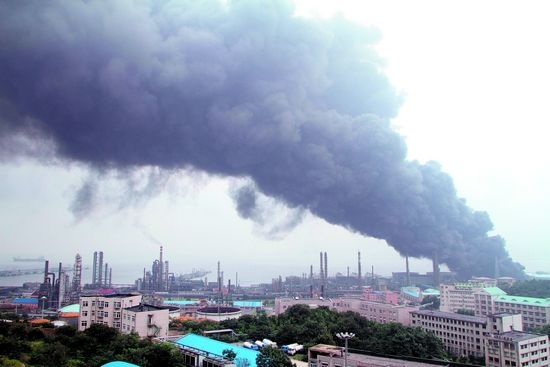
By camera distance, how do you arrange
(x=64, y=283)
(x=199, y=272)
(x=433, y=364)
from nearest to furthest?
(x=433, y=364) → (x=64, y=283) → (x=199, y=272)

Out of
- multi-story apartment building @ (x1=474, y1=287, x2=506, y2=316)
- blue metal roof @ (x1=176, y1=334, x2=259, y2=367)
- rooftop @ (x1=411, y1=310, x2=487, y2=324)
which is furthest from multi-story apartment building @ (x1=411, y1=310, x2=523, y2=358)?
blue metal roof @ (x1=176, y1=334, x2=259, y2=367)

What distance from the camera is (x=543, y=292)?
31.8 m

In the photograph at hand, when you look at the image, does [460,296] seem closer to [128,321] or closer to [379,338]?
[379,338]

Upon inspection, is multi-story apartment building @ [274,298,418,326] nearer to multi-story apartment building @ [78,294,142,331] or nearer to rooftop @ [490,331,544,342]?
rooftop @ [490,331,544,342]

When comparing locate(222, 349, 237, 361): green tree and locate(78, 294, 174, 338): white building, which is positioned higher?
locate(78, 294, 174, 338): white building

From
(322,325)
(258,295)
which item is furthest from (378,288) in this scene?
(322,325)

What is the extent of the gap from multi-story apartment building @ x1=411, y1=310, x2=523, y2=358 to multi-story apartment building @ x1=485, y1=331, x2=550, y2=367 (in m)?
1.70

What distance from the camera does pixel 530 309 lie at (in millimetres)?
25172

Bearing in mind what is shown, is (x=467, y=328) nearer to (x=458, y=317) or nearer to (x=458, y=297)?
(x=458, y=317)

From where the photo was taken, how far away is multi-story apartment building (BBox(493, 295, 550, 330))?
24406mm

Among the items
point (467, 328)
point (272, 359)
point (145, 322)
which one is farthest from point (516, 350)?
point (145, 322)

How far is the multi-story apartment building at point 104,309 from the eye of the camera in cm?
1856

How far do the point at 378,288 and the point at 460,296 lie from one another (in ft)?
86.1

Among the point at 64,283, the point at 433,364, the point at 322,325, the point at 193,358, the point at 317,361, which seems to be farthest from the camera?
the point at 64,283
